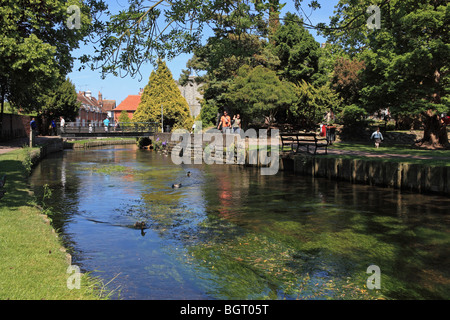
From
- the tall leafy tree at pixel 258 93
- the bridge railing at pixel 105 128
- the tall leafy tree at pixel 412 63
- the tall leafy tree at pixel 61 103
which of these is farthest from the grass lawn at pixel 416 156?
the tall leafy tree at pixel 61 103

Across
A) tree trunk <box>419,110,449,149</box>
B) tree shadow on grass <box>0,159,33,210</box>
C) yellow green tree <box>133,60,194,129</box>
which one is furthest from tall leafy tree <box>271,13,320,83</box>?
tree shadow on grass <box>0,159,33,210</box>

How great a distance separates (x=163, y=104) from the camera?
55812 millimetres

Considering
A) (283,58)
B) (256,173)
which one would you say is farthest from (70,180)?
(283,58)

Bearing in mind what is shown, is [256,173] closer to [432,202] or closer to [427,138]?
[432,202]

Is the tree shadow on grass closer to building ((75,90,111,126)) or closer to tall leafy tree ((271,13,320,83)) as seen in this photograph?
tall leafy tree ((271,13,320,83))

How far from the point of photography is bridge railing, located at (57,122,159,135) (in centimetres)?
4838

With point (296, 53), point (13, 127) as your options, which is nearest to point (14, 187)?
point (13, 127)

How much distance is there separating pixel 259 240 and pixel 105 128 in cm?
4394

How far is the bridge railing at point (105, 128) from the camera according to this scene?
48375mm

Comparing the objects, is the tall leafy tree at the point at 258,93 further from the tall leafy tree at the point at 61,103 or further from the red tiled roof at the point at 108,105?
the red tiled roof at the point at 108,105

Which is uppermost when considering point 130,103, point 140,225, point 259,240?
point 130,103

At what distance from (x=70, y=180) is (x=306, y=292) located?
1658 centimetres

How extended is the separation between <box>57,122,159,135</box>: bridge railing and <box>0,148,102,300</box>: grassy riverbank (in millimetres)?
40251

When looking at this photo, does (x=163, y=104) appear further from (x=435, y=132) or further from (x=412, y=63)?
(x=412, y=63)
